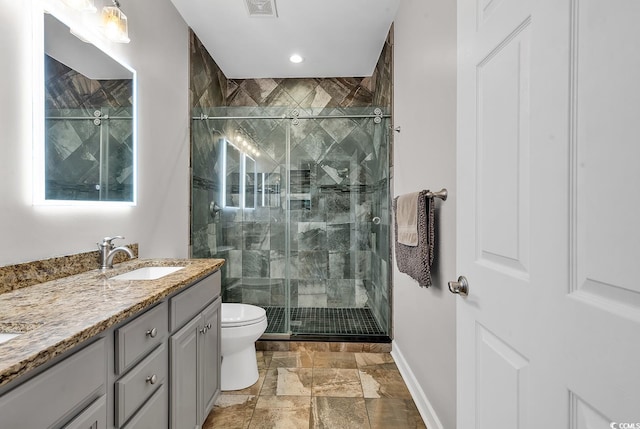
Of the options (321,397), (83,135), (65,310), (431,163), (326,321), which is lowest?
(321,397)

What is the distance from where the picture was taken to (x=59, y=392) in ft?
2.37

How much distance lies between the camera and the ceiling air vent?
2281mm

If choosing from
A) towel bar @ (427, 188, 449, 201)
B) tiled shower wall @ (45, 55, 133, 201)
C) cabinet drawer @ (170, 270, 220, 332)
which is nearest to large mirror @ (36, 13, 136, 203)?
tiled shower wall @ (45, 55, 133, 201)

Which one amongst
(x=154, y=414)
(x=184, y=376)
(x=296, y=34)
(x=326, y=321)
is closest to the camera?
(x=154, y=414)

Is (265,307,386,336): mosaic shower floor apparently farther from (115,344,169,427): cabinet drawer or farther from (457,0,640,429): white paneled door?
(457,0,640,429): white paneled door

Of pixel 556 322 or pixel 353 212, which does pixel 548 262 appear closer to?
pixel 556 322

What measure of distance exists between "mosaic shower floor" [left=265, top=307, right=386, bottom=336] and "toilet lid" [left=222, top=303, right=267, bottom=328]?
502 millimetres

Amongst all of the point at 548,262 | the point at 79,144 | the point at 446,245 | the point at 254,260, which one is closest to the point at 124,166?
the point at 79,144

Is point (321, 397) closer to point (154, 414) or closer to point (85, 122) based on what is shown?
point (154, 414)

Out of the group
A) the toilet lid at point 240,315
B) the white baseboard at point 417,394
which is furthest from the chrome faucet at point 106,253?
the white baseboard at point 417,394

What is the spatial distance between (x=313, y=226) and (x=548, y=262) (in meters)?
2.37

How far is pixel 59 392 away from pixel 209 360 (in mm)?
1045

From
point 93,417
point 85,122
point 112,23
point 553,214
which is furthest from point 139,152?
point 553,214

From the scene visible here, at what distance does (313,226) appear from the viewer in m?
2.94
